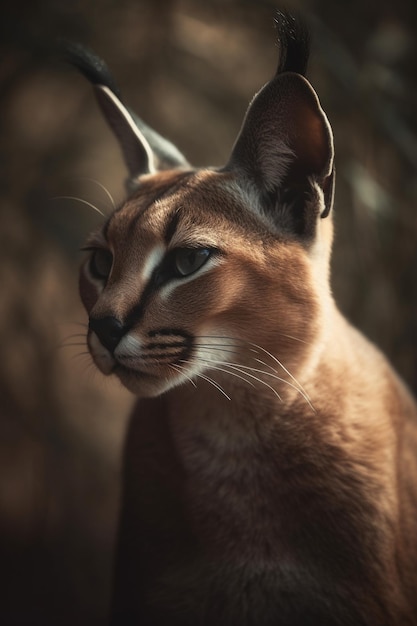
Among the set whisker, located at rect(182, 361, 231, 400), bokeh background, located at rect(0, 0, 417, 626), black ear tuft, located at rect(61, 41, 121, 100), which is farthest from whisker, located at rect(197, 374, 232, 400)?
bokeh background, located at rect(0, 0, 417, 626)

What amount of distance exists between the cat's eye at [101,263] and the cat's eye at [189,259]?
149 millimetres

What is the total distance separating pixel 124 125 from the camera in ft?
4.30

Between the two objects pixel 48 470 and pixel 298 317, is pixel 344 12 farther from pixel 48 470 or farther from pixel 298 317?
pixel 48 470

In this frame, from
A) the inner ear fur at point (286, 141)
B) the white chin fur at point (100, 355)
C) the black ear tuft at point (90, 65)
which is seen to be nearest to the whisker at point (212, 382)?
the white chin fur at point (100, 355)

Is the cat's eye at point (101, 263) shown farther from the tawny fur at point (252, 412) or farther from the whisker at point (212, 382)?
the whisker at point (212, 382)

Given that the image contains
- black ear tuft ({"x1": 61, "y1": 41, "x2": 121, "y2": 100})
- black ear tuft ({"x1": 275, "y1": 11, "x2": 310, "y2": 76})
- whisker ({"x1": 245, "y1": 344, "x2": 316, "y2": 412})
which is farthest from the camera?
black ear tuft ({"x1": 61, "y1": 41, "x2": 121, "y2": 100})

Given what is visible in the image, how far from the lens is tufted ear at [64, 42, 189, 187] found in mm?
1264

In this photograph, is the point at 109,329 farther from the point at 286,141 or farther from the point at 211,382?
the point at 286,141

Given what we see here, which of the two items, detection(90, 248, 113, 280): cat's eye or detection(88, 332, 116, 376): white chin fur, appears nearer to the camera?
detection(88, 332, 116, 376): white chin fur

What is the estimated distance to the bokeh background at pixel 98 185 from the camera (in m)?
2.10

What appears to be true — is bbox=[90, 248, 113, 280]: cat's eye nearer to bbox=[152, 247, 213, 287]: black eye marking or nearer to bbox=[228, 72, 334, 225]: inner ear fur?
bbox=[152, 247, 213, 287]: black eye marking

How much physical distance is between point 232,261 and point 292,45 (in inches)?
12.8

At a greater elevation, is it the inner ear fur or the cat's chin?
the inner ear fur

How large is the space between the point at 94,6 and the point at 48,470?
5.08 feet
